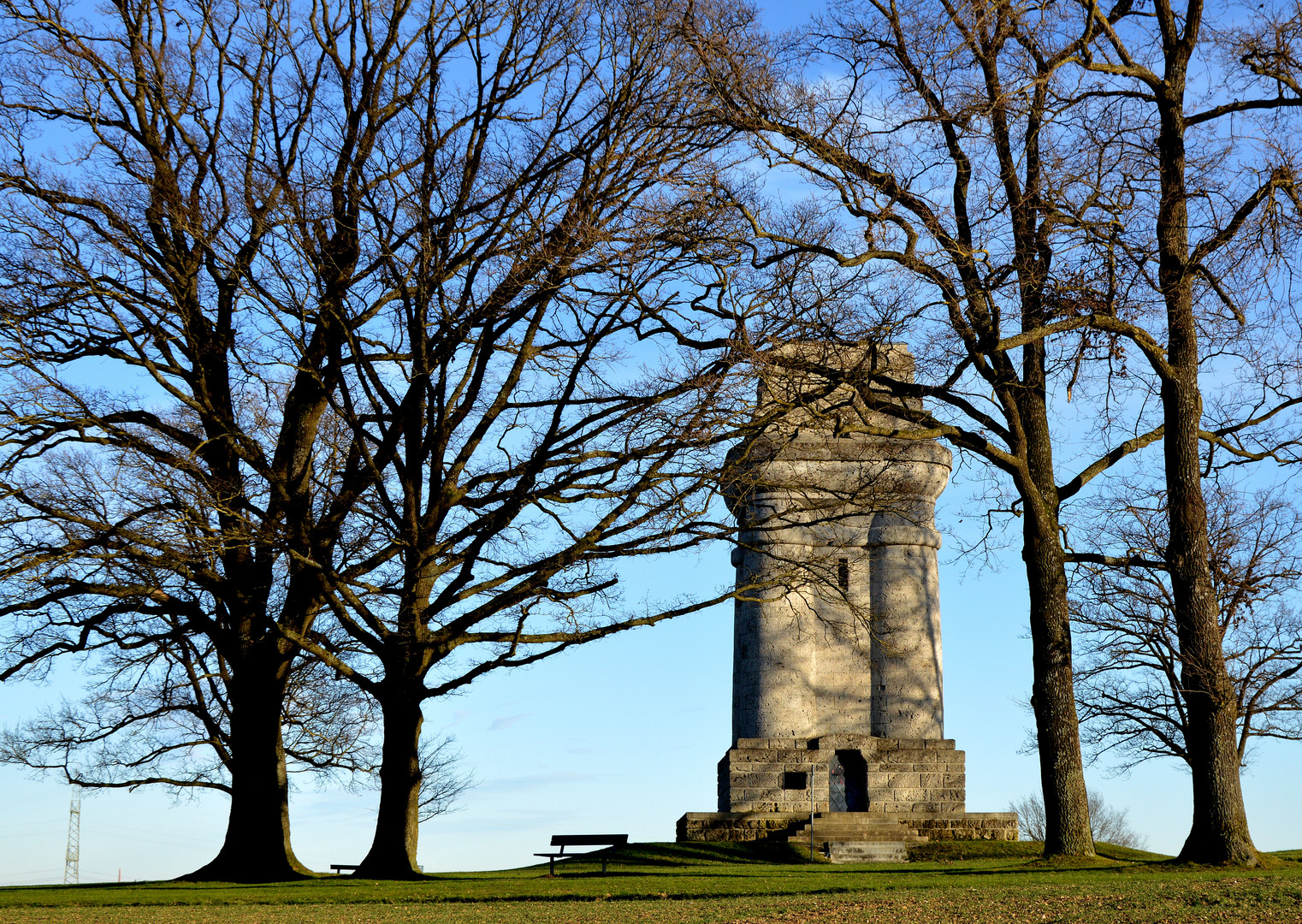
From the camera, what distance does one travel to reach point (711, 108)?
17047 millimetres

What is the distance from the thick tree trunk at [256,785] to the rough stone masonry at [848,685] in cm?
868

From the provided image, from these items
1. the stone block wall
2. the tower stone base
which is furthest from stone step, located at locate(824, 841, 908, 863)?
the stone block wall

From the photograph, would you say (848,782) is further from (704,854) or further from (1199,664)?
(1199,664)

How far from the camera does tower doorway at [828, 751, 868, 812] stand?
2395 cm

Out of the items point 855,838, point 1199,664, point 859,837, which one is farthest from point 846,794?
point 1199,664

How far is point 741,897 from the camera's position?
12.8 m

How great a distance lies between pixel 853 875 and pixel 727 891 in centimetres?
236

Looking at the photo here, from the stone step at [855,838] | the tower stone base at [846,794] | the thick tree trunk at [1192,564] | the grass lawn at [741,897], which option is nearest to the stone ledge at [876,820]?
the tower stone base at [846,794]

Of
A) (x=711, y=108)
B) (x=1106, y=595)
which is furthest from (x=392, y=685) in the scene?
(x=1106, y=595)

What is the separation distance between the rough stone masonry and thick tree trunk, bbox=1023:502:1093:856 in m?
5.98

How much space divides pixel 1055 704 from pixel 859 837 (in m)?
6.88

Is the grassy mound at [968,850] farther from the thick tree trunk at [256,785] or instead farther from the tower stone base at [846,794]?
the thick tree trunk at [256,785]

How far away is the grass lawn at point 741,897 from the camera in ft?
33.8

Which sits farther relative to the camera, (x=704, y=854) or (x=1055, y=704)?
(x=704, y=854)
